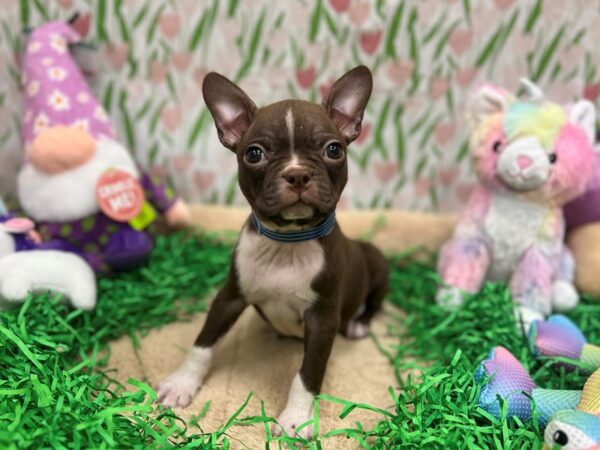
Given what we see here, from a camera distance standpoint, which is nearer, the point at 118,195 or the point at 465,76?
the point at 118,195

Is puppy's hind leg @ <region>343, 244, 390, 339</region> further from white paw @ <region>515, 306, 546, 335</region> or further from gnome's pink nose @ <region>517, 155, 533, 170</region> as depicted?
gnome's pink nose @ <region>517, 155, 533, 170</region>

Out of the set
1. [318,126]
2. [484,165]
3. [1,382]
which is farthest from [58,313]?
[484,165]

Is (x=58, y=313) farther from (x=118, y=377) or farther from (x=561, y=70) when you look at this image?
(x=561, y=70)

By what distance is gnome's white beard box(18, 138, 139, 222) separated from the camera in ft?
7.81

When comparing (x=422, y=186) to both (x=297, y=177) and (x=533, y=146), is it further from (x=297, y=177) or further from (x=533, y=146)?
(x=297, y=177)

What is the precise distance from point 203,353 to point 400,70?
1599 mm

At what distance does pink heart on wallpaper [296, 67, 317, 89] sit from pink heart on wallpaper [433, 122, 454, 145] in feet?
2.13

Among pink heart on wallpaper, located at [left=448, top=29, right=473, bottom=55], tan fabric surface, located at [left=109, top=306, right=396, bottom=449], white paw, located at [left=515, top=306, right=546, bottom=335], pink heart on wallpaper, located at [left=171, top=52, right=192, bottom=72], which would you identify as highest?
pink heart on wallpaper, located at [left=448, top=29, right=473, bottom=55]

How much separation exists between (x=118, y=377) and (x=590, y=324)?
73.5 inches

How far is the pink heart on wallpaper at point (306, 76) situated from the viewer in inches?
106

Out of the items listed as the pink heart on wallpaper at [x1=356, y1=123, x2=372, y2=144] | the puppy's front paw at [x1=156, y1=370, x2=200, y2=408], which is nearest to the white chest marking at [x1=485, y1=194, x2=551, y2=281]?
the pink heart on wallpaper at [x1=356, y1=123, x2=372, y2=144]

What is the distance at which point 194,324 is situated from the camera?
2367 mm

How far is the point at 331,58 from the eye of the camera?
8.77 feet

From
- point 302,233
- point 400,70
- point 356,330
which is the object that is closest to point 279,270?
point 302,233
